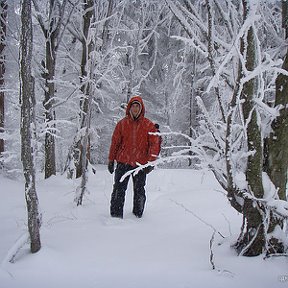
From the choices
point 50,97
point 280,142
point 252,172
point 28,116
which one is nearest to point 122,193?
point 28,116

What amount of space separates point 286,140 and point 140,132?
2.35 meters

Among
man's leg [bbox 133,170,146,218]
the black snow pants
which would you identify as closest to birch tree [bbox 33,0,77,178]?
the black snow pants

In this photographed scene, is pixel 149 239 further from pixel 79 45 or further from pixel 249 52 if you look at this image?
pixel 79 45

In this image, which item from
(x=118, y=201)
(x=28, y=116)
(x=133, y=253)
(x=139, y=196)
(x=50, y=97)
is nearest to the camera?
(x=28, y=116)

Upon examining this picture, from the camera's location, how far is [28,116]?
259 centimetres

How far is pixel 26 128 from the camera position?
2580 millimetres

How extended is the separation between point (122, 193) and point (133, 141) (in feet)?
2.47

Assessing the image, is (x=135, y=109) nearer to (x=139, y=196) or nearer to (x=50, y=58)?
(x=139, y=196)

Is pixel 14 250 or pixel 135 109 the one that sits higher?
pixel 135 109

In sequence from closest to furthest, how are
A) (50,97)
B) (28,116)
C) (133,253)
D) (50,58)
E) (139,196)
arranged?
(28,116), (133,253), (139,196), (50,58), (50,97)

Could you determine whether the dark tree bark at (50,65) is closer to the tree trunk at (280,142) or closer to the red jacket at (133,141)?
the red jacket at (133,141)

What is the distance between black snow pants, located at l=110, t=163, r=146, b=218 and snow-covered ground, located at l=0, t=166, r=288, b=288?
170mm

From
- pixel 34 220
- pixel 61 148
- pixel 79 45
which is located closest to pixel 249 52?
pixel 34 220

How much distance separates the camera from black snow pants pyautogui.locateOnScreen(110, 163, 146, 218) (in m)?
4.39
